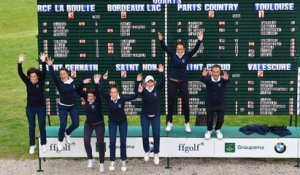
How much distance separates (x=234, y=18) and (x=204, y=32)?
2.81 ft

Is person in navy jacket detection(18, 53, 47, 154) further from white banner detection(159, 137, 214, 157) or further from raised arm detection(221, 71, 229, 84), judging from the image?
raised arm detection(221, 71, 229, 84)

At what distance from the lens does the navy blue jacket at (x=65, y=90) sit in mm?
13523

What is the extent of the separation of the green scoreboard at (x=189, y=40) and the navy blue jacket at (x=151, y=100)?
1073mm

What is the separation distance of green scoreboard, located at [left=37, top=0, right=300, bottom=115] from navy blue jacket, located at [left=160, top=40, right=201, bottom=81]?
0.49 meters

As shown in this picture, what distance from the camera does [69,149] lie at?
14.3 metres

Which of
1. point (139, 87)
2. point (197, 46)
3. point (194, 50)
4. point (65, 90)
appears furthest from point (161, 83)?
point (65, 90)

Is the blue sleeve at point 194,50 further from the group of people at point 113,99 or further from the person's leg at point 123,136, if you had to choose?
the person's leg at point 123,136

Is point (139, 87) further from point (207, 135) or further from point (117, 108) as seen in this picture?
point (207, 135)

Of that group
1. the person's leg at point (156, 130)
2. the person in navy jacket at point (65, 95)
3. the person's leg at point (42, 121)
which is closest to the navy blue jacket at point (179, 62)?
the person's leg at point (156, 130)

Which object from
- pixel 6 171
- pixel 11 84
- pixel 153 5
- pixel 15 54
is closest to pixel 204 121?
pixel 153 5

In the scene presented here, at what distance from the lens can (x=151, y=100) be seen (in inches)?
526

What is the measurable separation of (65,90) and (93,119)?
101 centimetres

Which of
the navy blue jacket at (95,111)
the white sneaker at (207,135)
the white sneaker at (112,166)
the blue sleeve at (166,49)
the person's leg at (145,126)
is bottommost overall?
the white sneaker at (112,166)

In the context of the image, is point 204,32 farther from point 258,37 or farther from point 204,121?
point 204,121
